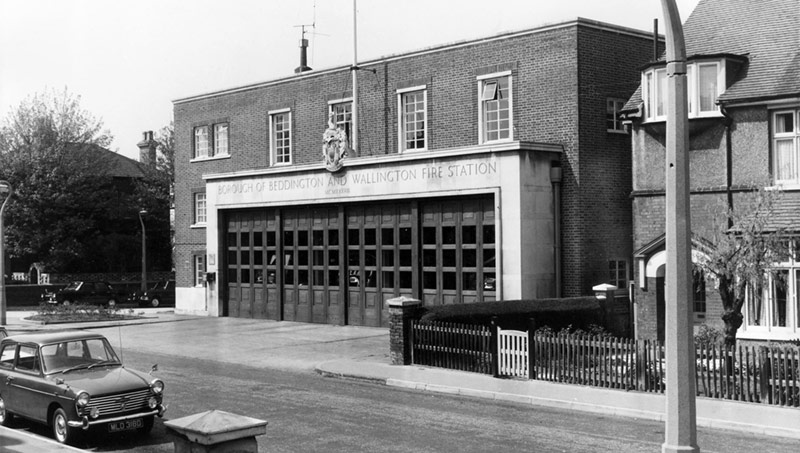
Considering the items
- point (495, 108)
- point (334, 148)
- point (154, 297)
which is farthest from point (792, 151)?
point (154, 297)

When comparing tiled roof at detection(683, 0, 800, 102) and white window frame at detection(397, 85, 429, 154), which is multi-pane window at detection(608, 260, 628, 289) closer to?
tiled roof at detection(683, 0, 800, 102)

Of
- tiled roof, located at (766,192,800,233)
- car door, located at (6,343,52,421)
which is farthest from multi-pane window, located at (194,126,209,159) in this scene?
car door, located at (6,343,52,421)

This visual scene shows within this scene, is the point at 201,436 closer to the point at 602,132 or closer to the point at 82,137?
the point at 602,132

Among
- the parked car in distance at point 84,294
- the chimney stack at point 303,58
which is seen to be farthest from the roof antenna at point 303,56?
the parked car in distance at point 84,294

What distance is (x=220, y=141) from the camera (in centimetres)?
3894

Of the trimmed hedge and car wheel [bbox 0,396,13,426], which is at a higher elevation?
the trimmed hedge

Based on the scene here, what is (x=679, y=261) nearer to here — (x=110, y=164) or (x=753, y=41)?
(x=753, y=41)

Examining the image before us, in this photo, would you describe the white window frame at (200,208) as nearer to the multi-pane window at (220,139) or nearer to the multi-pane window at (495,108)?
the multi-pane window at (220,139)

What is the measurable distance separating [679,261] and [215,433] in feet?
14.2

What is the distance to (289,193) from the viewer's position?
3228 centimetres

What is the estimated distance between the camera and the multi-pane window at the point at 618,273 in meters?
27.6

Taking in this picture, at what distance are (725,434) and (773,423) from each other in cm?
85

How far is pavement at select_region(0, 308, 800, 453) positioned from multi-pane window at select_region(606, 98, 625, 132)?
32.0 feet

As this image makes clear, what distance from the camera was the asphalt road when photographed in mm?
12086
